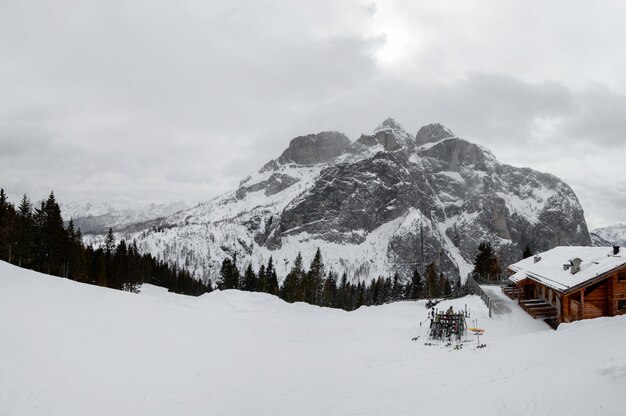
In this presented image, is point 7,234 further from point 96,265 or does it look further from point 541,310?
point 541,310

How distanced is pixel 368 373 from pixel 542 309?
20.8 m

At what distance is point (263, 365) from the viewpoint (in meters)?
24.3

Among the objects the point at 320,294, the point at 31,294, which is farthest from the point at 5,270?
the point at 320,294

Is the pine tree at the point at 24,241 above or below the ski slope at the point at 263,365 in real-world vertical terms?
above

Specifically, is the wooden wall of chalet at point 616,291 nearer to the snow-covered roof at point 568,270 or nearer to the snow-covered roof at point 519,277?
the snow-covered roof at point 568,270

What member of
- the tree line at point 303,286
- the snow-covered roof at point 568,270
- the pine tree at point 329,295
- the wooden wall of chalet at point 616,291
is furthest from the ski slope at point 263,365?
the pine tree at point 329,295

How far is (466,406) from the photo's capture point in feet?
46.3

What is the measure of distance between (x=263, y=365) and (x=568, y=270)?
25.9m

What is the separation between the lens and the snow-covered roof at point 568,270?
27.7 m

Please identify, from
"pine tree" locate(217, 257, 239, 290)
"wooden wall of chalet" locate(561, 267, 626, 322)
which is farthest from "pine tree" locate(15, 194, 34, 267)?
"wooden wall of chalet" locate(561, 267, 626, 322)

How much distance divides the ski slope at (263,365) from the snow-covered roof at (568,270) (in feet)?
13.4

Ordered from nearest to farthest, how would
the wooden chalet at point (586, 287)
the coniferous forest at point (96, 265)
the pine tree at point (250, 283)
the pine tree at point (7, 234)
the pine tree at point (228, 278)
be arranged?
1. the wooden chalet at point (586, 287)
2. the pine tree at point (7, 234)
3. the coniferous forest at point (96, 265)
4. the pine tree at point (228, 278)
5. the pine tree at point (250, 283)

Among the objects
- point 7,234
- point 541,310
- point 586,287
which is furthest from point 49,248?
point 586,287

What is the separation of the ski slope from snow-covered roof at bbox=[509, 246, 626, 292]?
13.4ft
